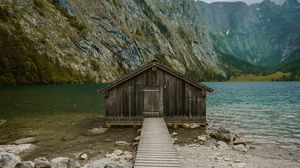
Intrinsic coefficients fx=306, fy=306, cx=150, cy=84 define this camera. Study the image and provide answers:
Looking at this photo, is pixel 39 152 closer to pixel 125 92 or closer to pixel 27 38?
pixel 125 92

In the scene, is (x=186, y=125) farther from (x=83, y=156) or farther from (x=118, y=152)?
(x=83, y=156)

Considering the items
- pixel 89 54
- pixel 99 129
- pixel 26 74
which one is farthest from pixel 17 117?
pixel 89 54

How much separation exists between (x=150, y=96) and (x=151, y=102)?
0.61 metres

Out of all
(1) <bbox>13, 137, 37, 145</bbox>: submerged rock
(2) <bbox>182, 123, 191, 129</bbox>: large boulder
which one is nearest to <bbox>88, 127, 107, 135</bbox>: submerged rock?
(1) <bbox>13, 137, 37, 145</bbox>: submerged rock

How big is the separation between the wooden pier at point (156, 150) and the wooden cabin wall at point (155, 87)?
17.2 feet

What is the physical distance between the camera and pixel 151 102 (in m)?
30.9

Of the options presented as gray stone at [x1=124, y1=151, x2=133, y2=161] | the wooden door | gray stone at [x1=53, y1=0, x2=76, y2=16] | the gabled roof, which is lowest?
gray stone at [x1=124, y1=151, x2=133, y2=161]

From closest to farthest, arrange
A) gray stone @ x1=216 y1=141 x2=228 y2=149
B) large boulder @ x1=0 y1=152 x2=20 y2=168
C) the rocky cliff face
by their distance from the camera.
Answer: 1. large boulder @ x1=0 y1=152 x2=20 y2=168
2. gray stone @ x1=216 y1=141 x2=228 y2=149
3. the rocky cliff face

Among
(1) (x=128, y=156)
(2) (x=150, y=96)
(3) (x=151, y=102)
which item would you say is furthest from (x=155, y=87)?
(1) (x=128, y=156)

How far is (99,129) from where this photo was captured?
30312 millimetres

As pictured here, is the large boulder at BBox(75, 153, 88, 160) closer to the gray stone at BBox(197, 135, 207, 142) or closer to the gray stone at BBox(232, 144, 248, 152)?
the gray stone at BBox(197, 135, 207, 142)

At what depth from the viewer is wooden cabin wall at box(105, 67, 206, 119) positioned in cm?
3098

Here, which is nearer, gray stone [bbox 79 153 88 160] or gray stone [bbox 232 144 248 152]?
gray stone [bbox 79 153 88 160]

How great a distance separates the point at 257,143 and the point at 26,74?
410ft
